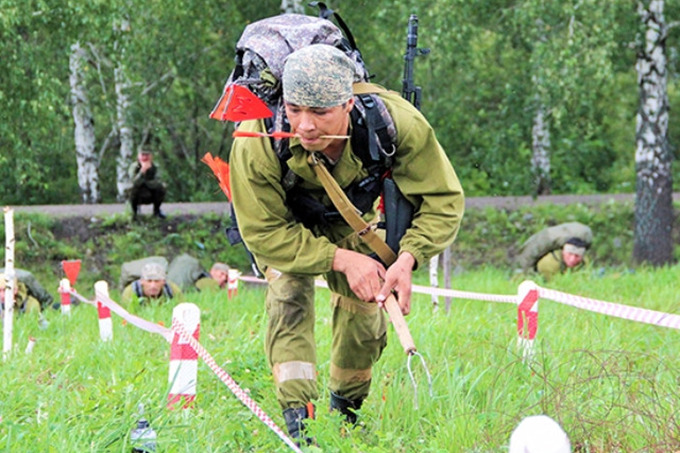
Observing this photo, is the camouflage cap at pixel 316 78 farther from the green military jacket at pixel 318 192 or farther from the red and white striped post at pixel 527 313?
the red and white striped post at pixel 527 313

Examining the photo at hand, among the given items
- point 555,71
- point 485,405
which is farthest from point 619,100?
point 485,405

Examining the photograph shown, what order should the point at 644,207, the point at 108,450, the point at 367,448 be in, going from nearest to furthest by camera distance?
the point at 108,450 → the point at 367,448 → the point at 644,207

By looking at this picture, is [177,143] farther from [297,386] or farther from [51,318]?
[297,386]

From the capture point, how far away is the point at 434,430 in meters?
4.70

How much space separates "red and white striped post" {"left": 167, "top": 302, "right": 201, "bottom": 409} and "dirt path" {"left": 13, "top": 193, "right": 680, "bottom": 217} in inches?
551

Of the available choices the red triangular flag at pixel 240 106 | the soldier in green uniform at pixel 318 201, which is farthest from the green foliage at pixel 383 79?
the red triangular flag at pixel 240 106

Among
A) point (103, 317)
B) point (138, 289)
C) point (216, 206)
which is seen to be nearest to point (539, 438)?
point (103, 317)

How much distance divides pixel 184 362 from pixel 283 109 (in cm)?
159

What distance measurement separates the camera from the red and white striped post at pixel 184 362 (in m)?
5.05

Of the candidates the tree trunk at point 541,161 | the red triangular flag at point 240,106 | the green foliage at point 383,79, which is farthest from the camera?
the tree trunk at point 541,161

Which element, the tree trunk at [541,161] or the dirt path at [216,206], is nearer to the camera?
the dirt path at [216,206]

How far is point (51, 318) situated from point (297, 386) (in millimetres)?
5855

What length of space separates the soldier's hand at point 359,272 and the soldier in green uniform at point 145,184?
13.4 meters

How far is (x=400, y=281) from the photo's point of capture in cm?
431
